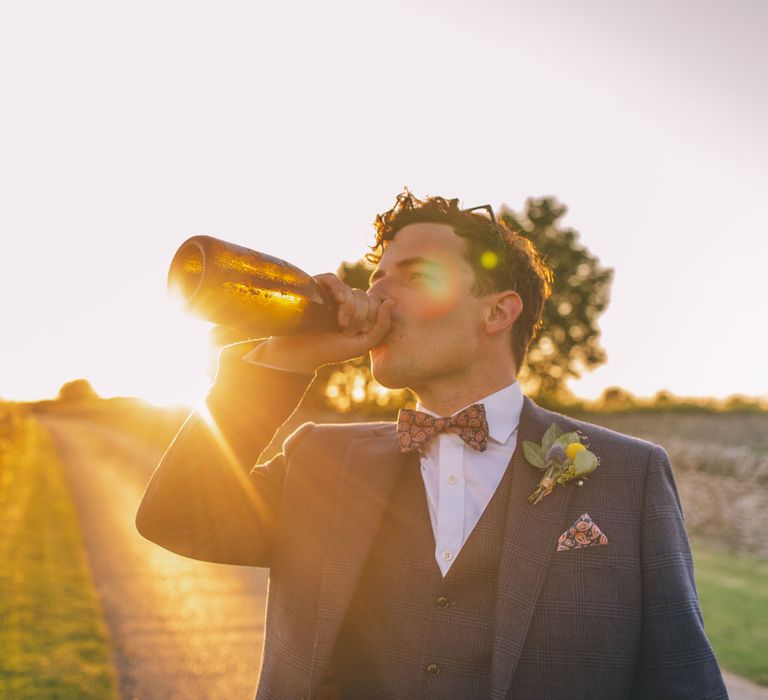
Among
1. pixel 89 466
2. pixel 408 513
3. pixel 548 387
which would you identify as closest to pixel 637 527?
pixel 408 513

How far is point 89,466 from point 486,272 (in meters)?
22.4

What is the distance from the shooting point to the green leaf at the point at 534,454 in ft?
8.24

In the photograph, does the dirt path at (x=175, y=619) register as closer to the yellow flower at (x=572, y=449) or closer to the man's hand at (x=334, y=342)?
the man's hand at (x=334, y=342)

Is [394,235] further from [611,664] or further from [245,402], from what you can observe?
[611,664]

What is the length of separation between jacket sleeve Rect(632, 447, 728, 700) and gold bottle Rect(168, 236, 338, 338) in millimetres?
1343

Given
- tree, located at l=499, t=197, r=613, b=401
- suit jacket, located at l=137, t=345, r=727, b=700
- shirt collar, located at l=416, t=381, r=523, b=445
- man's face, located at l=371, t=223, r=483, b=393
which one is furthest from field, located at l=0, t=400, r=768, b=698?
tree, located at l=499, t=197, r=613, b=401

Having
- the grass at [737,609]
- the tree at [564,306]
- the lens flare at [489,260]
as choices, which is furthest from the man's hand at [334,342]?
the tree at [564,306]

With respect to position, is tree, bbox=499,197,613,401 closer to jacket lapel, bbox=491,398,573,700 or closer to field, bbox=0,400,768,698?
field, bbox=0,400,768,698

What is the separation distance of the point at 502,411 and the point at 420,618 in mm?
842

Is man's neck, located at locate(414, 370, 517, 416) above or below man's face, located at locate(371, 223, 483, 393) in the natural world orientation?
below

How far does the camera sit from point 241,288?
2.10 metres

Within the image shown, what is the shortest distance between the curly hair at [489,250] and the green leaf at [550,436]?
0.46 meters

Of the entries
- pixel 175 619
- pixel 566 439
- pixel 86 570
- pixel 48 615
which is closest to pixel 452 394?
pixel 566 439

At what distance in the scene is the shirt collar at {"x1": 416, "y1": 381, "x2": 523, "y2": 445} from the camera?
8.95 ft
